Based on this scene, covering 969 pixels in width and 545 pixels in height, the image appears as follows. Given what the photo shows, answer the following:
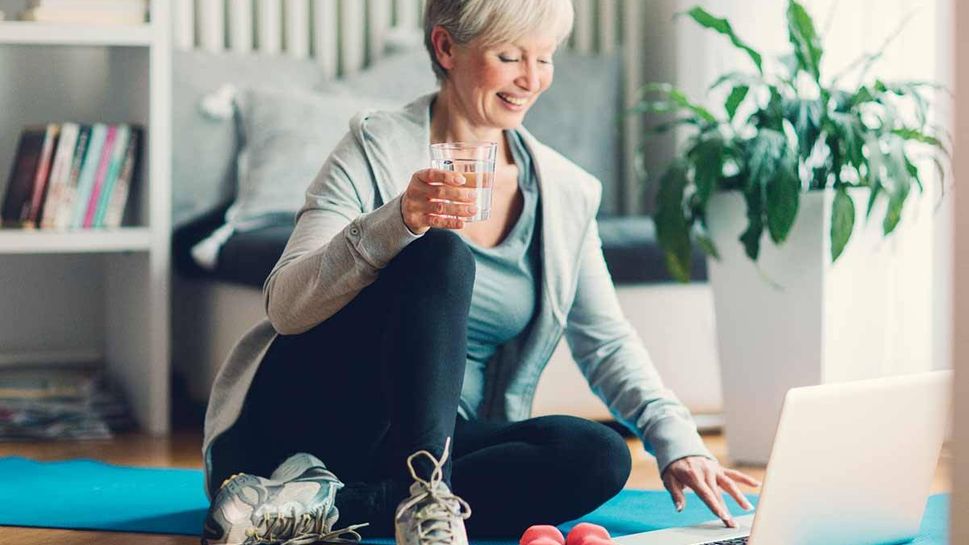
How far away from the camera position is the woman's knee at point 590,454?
1.76 m

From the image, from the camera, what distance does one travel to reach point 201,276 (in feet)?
9.73

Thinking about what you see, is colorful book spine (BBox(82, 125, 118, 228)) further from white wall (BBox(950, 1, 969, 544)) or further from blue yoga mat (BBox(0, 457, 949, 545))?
white wall (BBox(950, 1, 969, 544))

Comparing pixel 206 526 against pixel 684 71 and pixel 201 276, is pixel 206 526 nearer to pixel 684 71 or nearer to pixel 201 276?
pixel 201 276

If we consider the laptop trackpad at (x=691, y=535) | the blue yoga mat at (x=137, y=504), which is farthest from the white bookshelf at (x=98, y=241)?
the laptop trackpad at (x=691, y=535)

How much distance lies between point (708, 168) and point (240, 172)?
1160mm

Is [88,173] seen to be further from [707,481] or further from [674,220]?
[707,481]

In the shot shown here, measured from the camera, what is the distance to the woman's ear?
5.93 ft

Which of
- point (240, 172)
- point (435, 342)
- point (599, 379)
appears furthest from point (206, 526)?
point (240, 172)

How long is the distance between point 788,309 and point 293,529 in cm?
→ 111

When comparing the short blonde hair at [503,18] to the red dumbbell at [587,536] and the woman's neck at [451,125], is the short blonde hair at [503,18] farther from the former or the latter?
the red dumbbell at [587,536]

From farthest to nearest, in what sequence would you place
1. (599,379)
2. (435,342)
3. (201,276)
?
(201,276)
(599,379)
(435,342)

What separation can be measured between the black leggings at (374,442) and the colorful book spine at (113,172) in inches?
47.5

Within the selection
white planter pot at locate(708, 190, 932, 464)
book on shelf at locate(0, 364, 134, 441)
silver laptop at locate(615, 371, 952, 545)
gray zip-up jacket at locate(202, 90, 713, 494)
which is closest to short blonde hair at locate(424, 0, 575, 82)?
gray zip-up jacket at locate(202, 90, 713, 494)

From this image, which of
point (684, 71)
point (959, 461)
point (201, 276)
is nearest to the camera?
point (959, 461)
